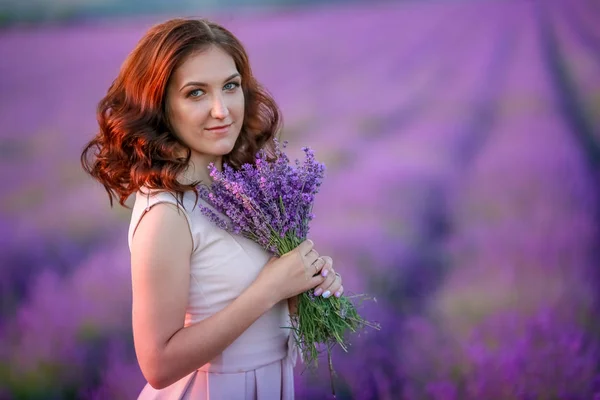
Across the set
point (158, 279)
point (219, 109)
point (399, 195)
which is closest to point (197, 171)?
point (219, 109)

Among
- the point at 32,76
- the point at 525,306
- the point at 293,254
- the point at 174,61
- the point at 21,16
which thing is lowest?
the point at 525,306

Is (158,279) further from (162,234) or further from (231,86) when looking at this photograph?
(231,86)

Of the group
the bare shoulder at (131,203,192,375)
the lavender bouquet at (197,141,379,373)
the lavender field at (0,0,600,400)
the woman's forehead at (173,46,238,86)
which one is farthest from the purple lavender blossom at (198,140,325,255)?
the lavender field at (0,0,600,400)

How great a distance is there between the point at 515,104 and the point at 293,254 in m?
2.16

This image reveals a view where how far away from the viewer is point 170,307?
145 centimetres

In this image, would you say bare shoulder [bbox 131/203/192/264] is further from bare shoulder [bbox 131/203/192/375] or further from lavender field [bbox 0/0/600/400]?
lavender field [bbox 0/0/600/400]

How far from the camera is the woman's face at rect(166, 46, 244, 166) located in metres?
1.57

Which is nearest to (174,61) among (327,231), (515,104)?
(327,231)

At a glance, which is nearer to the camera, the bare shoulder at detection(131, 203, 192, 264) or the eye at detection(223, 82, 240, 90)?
the bare shoulder at detection(131, 203, 192, 264)

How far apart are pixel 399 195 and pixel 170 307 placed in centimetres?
196

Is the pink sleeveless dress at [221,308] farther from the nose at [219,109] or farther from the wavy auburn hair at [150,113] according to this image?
the nose at [219,109]

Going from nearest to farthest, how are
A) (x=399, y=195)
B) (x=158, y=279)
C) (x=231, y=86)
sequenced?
(x=158, y=279), (x=231, y=86), (x=399, y=195)

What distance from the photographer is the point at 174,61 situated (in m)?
1.55

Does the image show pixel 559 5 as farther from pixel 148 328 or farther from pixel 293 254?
pixel 148 328
